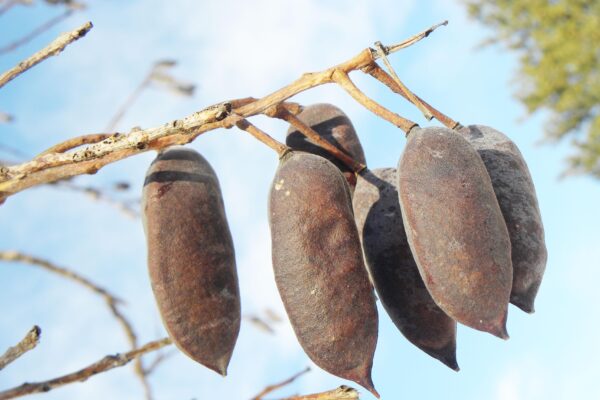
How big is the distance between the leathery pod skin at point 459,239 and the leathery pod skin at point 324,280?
0.11 m

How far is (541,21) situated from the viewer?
38.5 feet

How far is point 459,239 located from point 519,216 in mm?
193

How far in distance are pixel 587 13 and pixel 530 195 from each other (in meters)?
11.3

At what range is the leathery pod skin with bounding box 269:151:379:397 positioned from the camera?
3.42 feet

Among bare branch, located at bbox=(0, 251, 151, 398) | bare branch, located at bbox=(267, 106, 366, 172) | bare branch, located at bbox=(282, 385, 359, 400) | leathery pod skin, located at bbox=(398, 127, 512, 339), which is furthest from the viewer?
bare branch, located at bbox=(0, 251, 151, 398)

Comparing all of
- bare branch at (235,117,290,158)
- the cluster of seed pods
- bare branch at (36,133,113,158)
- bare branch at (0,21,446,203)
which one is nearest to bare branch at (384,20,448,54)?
bare branch at (0,21,446,203)

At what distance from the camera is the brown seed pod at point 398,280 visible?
116 cm

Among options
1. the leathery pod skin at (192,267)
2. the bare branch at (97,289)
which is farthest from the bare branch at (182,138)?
the bare branch at (97,289)

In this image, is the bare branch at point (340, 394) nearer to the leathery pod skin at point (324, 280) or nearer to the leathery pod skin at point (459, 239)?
the leathery pod skin at point (324, 280)

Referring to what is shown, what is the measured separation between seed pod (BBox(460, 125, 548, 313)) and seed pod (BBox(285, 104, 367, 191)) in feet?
1.02

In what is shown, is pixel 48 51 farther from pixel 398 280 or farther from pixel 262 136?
pixel 398 280

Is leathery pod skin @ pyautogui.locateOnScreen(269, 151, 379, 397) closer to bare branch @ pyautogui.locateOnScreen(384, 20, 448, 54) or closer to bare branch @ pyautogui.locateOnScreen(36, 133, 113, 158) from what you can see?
bare branch @ pyautogui.locateOnScreen(384, 20, 448, 54)

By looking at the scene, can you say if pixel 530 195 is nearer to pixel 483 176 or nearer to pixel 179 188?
pixel 483 176

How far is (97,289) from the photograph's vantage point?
74.2 inches
